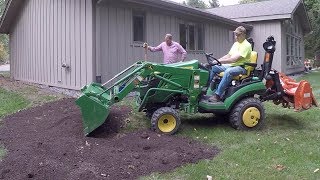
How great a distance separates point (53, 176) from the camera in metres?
4.81

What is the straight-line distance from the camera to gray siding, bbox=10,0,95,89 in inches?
427

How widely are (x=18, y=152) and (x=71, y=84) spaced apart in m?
5.96

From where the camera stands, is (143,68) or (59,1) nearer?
(143,68)

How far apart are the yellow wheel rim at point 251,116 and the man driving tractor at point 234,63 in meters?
0.54

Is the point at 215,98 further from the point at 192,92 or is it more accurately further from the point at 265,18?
the point at 265,18

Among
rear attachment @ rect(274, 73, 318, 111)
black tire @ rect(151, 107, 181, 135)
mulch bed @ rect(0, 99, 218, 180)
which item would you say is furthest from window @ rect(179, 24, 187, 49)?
black tire @ rect(151, 107, 181, 135)

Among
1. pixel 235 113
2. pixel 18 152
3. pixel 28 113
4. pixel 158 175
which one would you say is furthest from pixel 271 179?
pixel 28 113

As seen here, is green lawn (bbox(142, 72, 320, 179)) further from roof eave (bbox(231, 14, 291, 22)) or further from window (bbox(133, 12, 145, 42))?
roof eave (bbox(231, 14, 291, 22))

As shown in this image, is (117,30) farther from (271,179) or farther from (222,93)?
(271,179)

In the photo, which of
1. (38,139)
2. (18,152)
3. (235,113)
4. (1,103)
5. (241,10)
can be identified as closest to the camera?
(18,152)

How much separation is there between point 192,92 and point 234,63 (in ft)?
3.04

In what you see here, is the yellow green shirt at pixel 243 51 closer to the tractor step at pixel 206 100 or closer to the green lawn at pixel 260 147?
the tractor step at pixel 206 100

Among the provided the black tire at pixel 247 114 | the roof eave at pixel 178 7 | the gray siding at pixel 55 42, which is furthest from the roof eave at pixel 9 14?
the black tire at pixel 247 114

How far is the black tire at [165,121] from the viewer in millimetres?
6864
